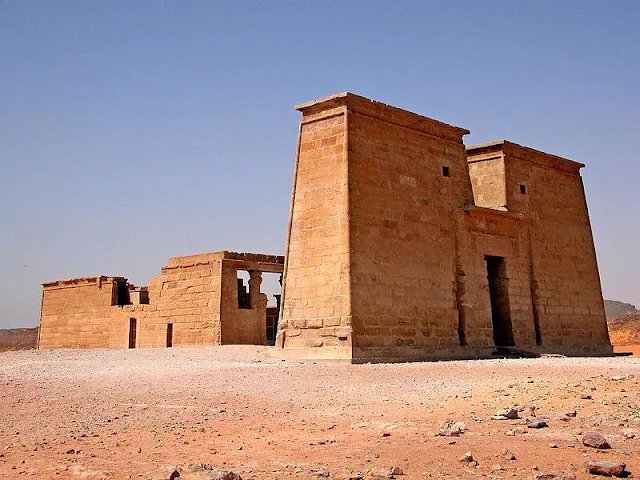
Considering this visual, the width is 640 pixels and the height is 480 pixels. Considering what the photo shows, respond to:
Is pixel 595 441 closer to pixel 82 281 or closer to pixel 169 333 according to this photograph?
pixel 169 333

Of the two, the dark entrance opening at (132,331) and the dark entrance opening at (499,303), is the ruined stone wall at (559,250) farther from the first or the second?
the dark entrance opening at (132,331)

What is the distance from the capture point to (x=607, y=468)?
4.30 m

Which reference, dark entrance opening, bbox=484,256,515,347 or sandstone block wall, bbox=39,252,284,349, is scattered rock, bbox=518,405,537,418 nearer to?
dark entrance opening, bbox=484,256,515,347

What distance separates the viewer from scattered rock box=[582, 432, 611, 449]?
16.2ft

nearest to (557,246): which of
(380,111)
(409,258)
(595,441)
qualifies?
(409,258)

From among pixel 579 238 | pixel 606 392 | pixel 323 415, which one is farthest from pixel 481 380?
pixel 579 238

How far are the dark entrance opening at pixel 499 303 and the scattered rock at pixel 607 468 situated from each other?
1132cm

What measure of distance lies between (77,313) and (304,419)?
20.8 metres

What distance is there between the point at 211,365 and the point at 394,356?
11.9ft

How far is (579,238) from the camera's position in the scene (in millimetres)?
18875

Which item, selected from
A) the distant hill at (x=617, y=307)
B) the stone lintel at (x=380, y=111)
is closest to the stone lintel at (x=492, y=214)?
the stone lintel at (x=380, y=111)

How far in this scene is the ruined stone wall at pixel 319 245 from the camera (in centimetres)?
1181

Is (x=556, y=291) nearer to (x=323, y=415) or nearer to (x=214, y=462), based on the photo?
(x=323, y=415)

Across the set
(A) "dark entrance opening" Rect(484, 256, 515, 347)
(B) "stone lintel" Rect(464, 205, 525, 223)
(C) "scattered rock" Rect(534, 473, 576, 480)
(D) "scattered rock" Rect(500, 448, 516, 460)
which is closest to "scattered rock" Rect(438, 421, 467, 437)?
(D) "scattered rock" Rect(500, 448, 516, 460)
